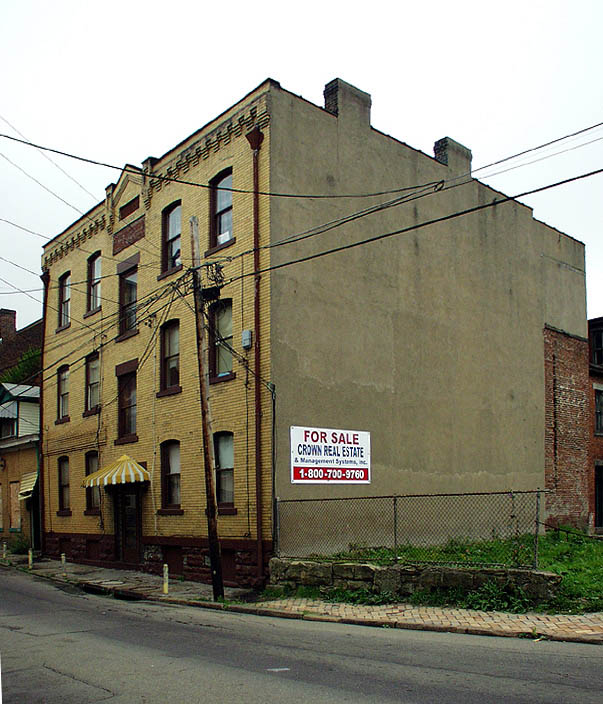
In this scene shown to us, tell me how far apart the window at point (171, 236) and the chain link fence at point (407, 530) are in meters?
8.30

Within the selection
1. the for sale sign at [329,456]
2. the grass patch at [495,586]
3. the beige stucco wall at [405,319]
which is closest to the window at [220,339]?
the beige stucco wall at [405,319]

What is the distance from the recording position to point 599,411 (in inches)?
1176

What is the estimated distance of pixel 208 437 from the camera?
1634 centimetres

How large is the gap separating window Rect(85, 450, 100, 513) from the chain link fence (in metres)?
9.89

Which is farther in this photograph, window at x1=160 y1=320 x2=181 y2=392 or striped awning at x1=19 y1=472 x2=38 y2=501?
striped awning at x1=19 y1=472 x2=38 y2=501

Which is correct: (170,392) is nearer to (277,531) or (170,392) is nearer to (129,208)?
(277,531)

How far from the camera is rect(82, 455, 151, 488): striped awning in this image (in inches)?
845

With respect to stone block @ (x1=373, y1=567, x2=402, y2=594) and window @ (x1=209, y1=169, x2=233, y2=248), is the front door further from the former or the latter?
stone block @ (x1=373, y1=567, x2=402, y2=594)

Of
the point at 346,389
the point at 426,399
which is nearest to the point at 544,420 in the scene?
the point at 426,399

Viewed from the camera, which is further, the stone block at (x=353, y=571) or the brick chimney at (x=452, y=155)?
the brick chimney at (x=452, y=155)

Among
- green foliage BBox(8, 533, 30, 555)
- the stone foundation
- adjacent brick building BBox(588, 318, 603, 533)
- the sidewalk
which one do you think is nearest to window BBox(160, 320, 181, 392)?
the sidewalk

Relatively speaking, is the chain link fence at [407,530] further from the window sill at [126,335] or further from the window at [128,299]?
the window at [128,299]

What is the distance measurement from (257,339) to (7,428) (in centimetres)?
1895

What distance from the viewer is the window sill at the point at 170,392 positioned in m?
21.0
